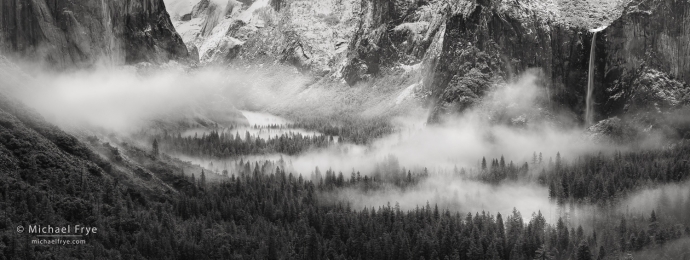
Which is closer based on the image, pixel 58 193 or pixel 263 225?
pixel 58 193

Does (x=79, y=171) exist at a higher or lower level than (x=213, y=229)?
higher

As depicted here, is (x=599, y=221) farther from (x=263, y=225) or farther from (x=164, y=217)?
(x=164, y=217)

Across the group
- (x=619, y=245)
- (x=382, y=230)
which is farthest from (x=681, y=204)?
(x=382, y=230)

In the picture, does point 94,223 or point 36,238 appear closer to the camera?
point 36,238

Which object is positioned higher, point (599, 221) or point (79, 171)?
point (79, 171)

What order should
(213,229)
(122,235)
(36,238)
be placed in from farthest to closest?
(213,229) → (122,235) → (36,238)

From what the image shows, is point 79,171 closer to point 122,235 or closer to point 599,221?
point 122,235

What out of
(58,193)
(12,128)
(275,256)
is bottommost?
(275,256)

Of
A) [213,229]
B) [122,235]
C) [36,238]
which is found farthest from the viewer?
[213,229]

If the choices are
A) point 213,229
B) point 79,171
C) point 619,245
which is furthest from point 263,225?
point 619,245
